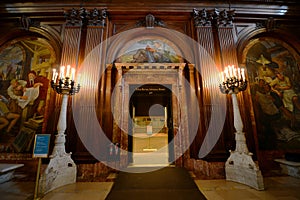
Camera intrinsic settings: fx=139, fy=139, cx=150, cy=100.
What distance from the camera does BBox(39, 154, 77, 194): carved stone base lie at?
2785 mm

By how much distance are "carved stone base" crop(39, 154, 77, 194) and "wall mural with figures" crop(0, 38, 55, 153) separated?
2.42 m

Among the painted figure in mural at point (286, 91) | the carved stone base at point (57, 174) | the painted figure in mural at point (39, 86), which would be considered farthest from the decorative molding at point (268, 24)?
the painted figure in mural at point (39, 86)

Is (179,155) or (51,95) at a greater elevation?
(51,95)

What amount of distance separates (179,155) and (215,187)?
61.6 inches

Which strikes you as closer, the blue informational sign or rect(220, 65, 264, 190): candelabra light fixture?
the blue informational sign

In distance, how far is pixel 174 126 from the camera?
4.80m

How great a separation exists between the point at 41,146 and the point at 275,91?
7.28 m

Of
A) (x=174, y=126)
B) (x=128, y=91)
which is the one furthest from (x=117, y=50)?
(x=174, y=126)

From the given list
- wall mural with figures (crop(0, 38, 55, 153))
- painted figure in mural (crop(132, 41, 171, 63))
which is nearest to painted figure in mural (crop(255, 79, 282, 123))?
painted figure in mural (crop(132, 41, 171, 63))

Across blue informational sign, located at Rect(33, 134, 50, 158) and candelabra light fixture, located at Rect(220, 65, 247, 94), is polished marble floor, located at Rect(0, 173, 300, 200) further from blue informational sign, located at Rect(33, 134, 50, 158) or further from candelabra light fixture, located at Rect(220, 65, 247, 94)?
candelabra light fixture, located at Rect(220, 65, 247, 94)

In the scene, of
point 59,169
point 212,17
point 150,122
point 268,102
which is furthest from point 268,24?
point 59,169

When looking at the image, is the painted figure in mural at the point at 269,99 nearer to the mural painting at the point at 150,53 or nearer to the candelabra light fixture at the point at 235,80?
the candelabra light fixture at the point at 235,80

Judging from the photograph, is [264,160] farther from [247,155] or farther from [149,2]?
[149,2]

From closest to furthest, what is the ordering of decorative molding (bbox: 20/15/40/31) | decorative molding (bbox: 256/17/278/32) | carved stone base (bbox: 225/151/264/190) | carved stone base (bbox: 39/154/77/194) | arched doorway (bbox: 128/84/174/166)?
carved stone base (bbox: 39/154/77/194)
carved stone base (bbox: 225/151/264/190)
decorative molding (bbox: 20/15/40/31)
decorative molding (bbox: 256/17/278/32)
arched doorway (bbox: 128/84/174/166)
